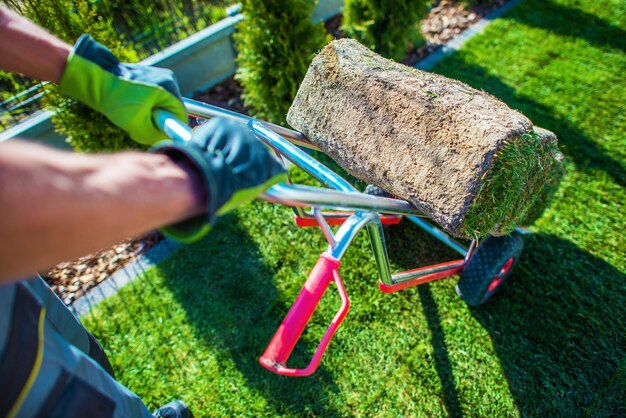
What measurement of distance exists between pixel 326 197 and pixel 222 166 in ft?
1.43

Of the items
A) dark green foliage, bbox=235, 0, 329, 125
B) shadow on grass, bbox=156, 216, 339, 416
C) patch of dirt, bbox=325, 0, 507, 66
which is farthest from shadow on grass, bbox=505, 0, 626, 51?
shadow on grass, bbox=156, 216, 339, 416

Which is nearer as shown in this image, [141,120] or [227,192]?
[227,192]

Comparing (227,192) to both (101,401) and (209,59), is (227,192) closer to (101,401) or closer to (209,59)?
(101,401)

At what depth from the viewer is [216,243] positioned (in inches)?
127

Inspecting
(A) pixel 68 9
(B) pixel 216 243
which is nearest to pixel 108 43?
(A) pixel 68 9

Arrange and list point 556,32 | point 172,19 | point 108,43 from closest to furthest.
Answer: point 108,43
point 172,19
point 556,32

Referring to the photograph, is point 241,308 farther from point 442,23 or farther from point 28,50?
point 442,23

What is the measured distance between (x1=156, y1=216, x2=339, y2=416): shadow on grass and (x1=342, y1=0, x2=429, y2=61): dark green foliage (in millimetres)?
2482

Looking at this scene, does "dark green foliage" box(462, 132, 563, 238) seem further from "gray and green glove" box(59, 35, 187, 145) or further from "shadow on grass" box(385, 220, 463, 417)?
"gray and green glove" box(59, 35, 187, 145)

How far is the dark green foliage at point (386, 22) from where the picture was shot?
414 cm

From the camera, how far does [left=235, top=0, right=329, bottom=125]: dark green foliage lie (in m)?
3.37

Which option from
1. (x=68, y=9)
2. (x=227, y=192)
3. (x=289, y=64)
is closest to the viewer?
(x=227, y=192)

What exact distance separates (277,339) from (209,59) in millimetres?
3796

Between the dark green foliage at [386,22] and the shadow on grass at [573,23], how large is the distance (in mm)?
1657
